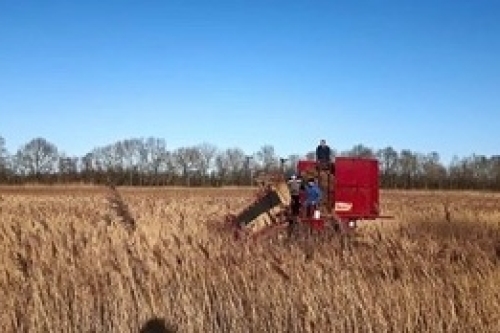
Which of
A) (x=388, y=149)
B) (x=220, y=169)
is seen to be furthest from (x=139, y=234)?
(x=388, y=149)

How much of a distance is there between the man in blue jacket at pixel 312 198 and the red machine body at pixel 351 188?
1004 millimetres

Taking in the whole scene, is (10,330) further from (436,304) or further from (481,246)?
(481,246)

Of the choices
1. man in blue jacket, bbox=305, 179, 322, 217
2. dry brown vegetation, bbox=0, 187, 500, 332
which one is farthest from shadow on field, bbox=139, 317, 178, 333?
man in blue jacket, bbox=305, 179, 322, 217

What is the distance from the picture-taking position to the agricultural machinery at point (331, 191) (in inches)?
641

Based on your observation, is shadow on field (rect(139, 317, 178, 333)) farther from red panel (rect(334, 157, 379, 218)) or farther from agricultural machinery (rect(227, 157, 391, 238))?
red panel (rect(334, 157, 379, 218))

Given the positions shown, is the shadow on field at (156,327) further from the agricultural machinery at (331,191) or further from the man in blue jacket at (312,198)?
the agricultural machinery at (331,191)

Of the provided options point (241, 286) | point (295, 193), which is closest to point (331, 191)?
point (295, 193)

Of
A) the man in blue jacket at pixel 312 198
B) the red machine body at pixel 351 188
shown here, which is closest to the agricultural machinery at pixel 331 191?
the red machine body at pixel 351 188

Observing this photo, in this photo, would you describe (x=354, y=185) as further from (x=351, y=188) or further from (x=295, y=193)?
(x=295, y=193)

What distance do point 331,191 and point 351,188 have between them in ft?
1.55

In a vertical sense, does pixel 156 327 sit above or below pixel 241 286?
below

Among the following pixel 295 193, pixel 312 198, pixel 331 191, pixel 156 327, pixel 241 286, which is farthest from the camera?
pixel 331 191

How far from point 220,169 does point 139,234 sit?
90.7 meters

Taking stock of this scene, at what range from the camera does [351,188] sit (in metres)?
16.9
